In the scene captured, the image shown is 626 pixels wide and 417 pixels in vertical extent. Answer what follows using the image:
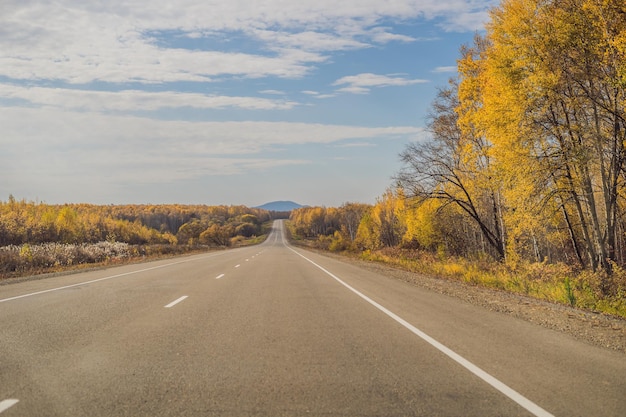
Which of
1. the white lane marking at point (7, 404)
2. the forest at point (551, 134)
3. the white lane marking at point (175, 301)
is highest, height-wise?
the forest at point (551, 134)

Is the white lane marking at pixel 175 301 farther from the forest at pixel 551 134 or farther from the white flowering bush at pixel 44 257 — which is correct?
the white flowering bush at pixel 44 257

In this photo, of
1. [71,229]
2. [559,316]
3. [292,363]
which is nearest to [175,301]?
[292,363]

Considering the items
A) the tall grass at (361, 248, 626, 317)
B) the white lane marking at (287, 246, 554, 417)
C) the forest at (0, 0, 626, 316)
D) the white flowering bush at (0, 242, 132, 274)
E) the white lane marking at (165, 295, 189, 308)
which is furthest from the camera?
the white flowering bush at (0, 242, 132, 274)

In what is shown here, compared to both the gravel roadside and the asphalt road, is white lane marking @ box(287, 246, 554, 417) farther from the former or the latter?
the gravel roadside

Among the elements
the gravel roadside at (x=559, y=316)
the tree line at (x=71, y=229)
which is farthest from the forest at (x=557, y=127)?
the tree line at (x=71, y=229)

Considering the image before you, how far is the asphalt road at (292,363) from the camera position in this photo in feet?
13.5

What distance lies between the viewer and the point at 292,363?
5.44m

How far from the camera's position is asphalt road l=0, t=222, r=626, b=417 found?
4113 mm

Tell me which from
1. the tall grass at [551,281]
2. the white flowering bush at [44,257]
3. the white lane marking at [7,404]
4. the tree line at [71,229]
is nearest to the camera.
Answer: the white lane marking at [7,404]

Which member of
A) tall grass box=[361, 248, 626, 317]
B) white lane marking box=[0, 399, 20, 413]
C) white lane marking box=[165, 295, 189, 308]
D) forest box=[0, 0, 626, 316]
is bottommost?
tall grass box=[361, 248, 626, 317]

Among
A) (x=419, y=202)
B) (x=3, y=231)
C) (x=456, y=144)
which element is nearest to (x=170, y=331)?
(x=419, y=202)

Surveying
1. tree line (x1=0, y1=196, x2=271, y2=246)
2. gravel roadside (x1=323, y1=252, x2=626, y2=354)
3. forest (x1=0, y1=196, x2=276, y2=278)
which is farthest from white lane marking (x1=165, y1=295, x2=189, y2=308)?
tree line (x1=0, y1=196, x2=271, y2=246)

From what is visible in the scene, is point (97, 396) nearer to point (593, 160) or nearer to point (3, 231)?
point (593, 160)

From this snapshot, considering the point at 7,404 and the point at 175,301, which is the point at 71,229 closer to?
the point at 175,301
